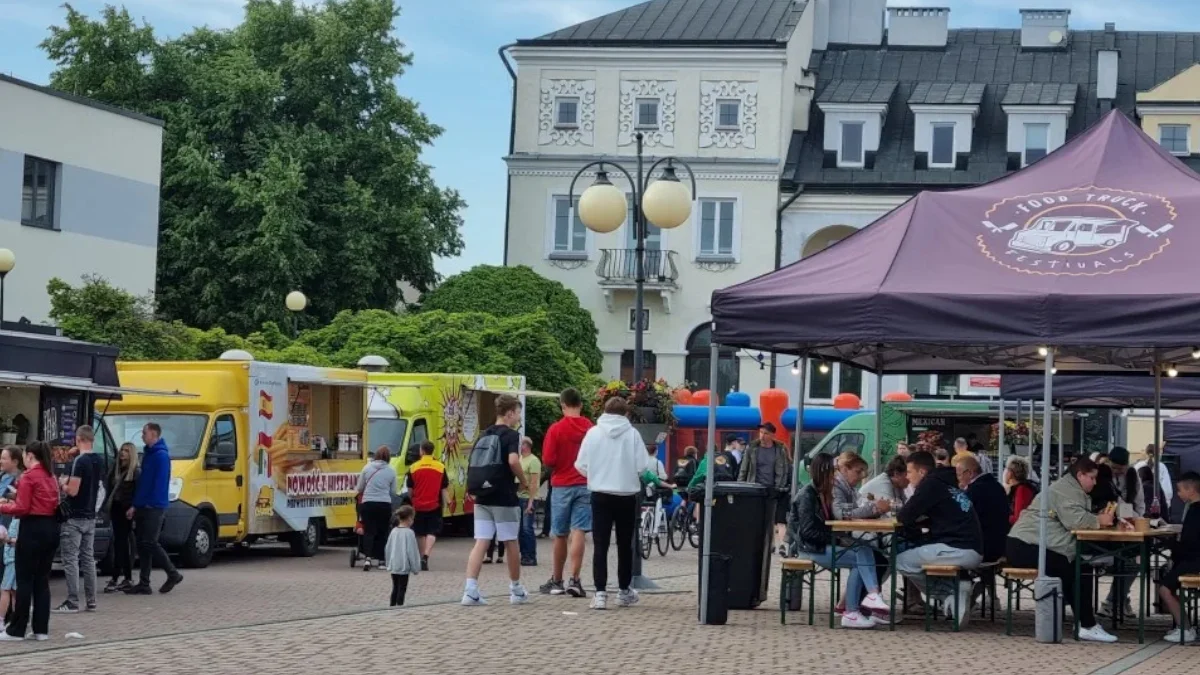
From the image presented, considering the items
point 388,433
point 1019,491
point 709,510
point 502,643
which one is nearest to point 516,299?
point 388,433

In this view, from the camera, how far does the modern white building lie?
41.2 metres

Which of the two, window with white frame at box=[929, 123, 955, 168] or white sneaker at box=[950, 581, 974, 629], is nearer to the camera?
white sneaker at box=[950, 581, 974, 629]

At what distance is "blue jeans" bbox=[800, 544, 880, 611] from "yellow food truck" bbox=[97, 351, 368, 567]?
10530 millimetres

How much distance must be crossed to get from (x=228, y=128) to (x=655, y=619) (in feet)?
134

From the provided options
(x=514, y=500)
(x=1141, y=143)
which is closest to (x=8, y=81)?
(x=514, y=500)

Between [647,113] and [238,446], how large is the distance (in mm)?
35646

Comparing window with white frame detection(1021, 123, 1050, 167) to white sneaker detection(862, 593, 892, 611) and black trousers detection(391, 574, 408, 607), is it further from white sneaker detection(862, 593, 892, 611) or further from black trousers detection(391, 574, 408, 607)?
white sneaker detection(862, 593, 892, 611)

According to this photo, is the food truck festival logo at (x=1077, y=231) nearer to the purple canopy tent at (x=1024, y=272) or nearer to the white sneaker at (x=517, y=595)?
the purple canopy tent at (x=1024, y=272)

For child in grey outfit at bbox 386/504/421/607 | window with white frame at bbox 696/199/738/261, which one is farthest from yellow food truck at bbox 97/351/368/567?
window with white frame at bbox 696/199/738/261

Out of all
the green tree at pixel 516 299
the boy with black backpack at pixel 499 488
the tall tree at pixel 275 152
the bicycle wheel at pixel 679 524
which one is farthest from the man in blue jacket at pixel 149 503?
the green tree at pixel 516 299

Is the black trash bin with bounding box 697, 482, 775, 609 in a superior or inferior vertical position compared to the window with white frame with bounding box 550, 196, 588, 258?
inferior

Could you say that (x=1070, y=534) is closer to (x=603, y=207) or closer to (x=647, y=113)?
(x=603, y=207)

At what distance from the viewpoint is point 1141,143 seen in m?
18.5

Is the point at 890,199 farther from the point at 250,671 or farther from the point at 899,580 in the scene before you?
the point at 250,671
